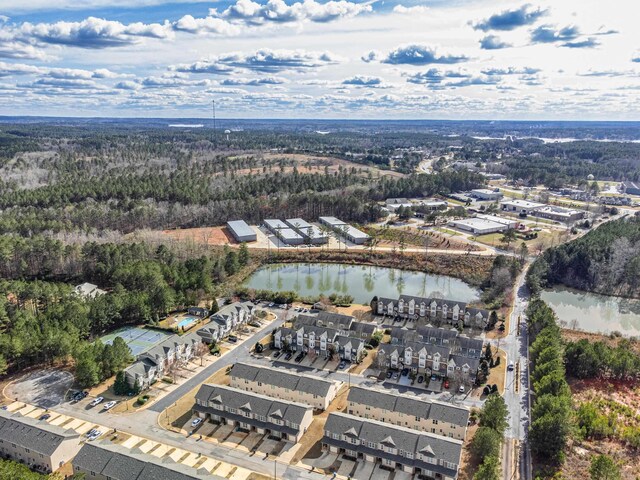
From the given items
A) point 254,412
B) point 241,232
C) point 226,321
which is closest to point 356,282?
point 226,321

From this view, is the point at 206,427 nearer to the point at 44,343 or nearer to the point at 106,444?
the point at 106,444

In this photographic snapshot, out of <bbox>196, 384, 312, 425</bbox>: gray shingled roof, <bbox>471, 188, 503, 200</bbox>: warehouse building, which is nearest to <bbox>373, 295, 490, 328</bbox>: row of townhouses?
<bbox>196, 384, 312, 425</bbox>: gray shingled roof

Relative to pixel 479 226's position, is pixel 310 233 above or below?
below

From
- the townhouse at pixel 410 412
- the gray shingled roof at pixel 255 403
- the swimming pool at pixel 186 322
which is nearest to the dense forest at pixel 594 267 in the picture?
the townhouse at pixel 410 412

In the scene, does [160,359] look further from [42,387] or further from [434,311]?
[434,311]

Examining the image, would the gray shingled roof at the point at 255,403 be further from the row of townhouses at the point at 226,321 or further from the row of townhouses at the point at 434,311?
the row of townhouses at the point at 434,311

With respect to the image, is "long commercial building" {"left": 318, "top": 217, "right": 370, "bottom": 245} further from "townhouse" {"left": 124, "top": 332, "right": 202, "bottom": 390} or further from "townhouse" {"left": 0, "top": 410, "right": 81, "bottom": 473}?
"townhouse" {"left": 0, "top": 410, "right": 81, "bottom": 473}

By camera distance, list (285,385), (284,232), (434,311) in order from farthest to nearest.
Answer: (284,232) → (434,311) → (285,385)
